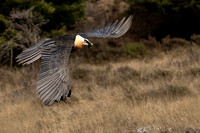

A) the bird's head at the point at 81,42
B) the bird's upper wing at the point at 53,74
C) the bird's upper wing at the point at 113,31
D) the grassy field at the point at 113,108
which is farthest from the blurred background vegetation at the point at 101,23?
the bird's upper wing at the point at 53,74

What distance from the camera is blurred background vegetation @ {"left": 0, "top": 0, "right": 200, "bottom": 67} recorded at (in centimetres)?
937

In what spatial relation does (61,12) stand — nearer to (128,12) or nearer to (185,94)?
(185,94)

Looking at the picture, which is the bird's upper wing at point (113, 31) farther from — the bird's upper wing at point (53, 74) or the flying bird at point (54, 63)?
the bird's upper wing at point (53, 74)

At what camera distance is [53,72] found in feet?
14.6

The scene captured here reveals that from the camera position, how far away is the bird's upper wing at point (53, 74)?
13.4 feet

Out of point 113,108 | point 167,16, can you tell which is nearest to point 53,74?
point 113,108

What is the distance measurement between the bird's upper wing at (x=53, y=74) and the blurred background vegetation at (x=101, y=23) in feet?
12.7

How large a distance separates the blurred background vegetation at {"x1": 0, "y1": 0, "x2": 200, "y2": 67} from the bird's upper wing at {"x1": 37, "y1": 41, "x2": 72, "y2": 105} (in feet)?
12.7

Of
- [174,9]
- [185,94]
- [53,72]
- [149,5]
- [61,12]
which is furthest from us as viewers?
[149,5]

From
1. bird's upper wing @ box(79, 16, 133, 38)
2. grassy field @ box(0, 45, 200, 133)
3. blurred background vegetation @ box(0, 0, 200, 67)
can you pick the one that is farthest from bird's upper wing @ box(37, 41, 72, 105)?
blurred background vegetation @ box(0, 0, 200, 67)

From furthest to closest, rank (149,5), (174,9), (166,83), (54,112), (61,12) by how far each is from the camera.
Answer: (149,5) < (174,9) < (61,12) < (166,83) < (54,112)

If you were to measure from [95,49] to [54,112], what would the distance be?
10.8m

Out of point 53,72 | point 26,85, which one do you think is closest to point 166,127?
point 53,72

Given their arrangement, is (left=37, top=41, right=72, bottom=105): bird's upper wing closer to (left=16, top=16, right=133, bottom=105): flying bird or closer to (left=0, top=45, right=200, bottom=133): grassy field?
(left=16, top=16, right=133, bottom=105): flying bird
